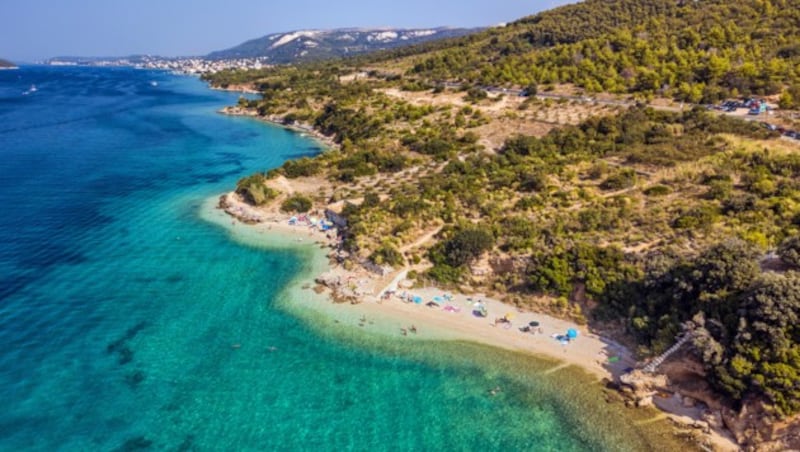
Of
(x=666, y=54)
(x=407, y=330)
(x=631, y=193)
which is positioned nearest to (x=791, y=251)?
(x=631, y=193)

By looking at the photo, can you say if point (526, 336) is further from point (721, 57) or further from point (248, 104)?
point (248, 104)

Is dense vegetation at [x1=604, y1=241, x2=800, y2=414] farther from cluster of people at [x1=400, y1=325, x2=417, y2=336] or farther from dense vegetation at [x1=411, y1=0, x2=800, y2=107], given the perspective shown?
dense vegetation at [x1=411, y1=0, x2=800, y2=107]

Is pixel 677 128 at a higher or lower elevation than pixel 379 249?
higher

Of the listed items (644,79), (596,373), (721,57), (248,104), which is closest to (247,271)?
(596,373)

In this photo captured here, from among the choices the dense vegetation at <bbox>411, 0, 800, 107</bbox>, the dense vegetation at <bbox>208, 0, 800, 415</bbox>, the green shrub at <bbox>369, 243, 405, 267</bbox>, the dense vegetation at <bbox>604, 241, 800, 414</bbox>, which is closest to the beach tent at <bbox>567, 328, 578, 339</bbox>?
the dense vegetation at <bbox>208, 0, 800, 415</bbox>

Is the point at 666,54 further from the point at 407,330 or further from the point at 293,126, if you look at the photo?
the point at 293,126

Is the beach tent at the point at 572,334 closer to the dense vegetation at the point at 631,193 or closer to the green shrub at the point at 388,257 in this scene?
the dense vegetation at the point at 631,193
